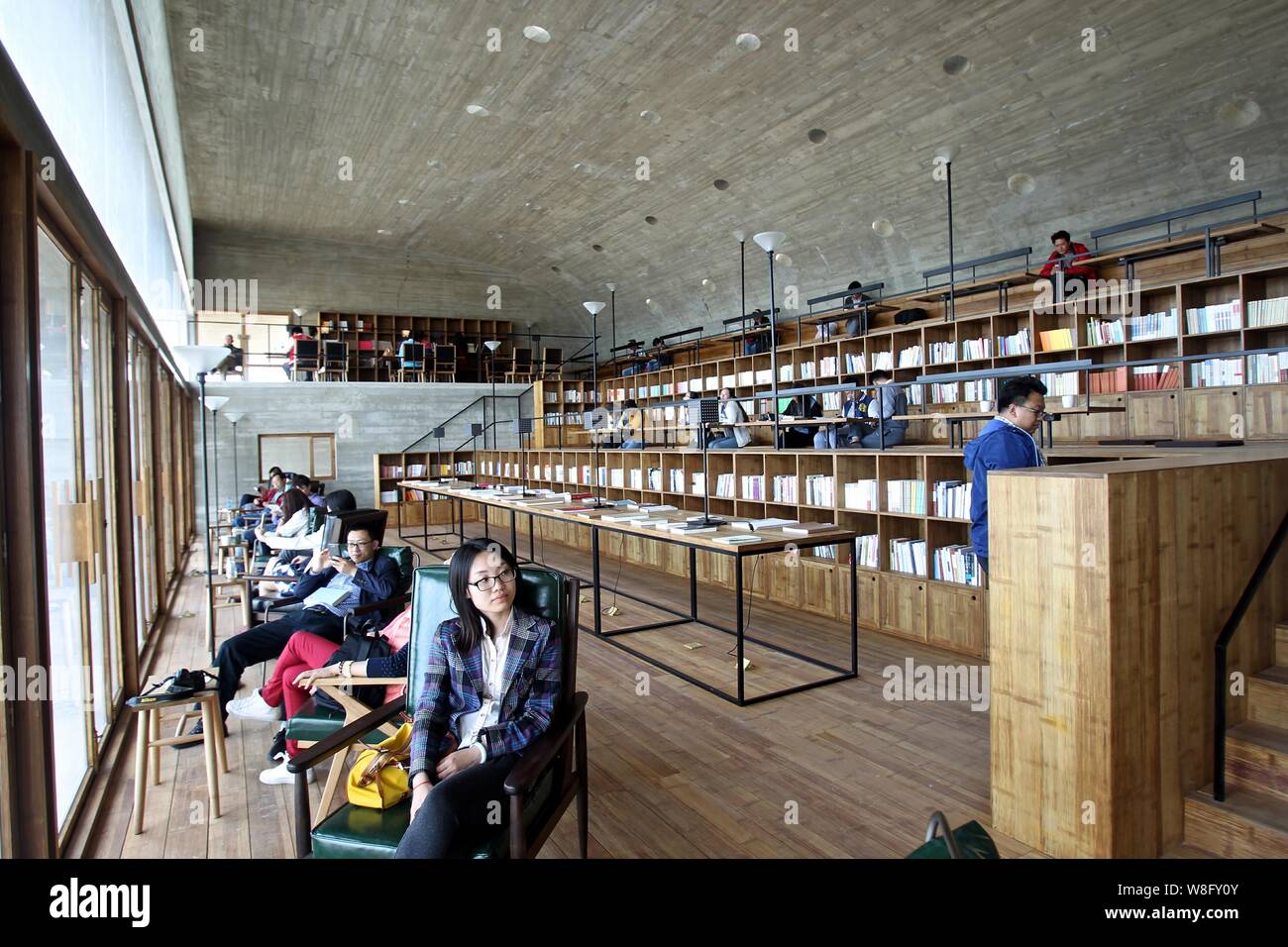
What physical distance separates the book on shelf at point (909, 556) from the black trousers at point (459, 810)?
3.42 metres

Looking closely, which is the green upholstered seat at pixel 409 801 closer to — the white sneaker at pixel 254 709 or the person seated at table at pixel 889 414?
the white sneaker at pixel 254 709

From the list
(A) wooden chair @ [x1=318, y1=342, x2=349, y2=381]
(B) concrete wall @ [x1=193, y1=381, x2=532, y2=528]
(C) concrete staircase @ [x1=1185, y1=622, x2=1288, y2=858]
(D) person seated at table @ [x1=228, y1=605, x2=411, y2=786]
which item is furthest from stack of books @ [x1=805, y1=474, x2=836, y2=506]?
(A) wooden chair @ [x1=318, y1=342, x2=349, y2=381]

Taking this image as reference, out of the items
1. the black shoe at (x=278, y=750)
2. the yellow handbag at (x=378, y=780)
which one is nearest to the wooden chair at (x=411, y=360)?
the black shoe at (x=278, y=750)

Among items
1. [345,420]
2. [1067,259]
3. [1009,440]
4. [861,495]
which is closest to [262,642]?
[1009,440]

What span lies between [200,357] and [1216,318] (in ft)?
25.3

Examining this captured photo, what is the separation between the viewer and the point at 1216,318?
20.0 feet

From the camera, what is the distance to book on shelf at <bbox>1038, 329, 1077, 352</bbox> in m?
7.09

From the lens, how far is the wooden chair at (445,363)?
51.2ft

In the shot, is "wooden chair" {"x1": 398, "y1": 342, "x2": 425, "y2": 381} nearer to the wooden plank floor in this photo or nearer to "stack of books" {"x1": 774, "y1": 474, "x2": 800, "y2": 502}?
"stack of books" {"x1": 774, "y1": 474, "x2": 800, "y2": 502}

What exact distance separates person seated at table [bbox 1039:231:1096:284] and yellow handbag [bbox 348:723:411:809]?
24.6 ft

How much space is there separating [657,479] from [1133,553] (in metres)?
5.54

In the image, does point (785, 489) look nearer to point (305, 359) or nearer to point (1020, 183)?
point (1020, 183)

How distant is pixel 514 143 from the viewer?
930 centimetres
